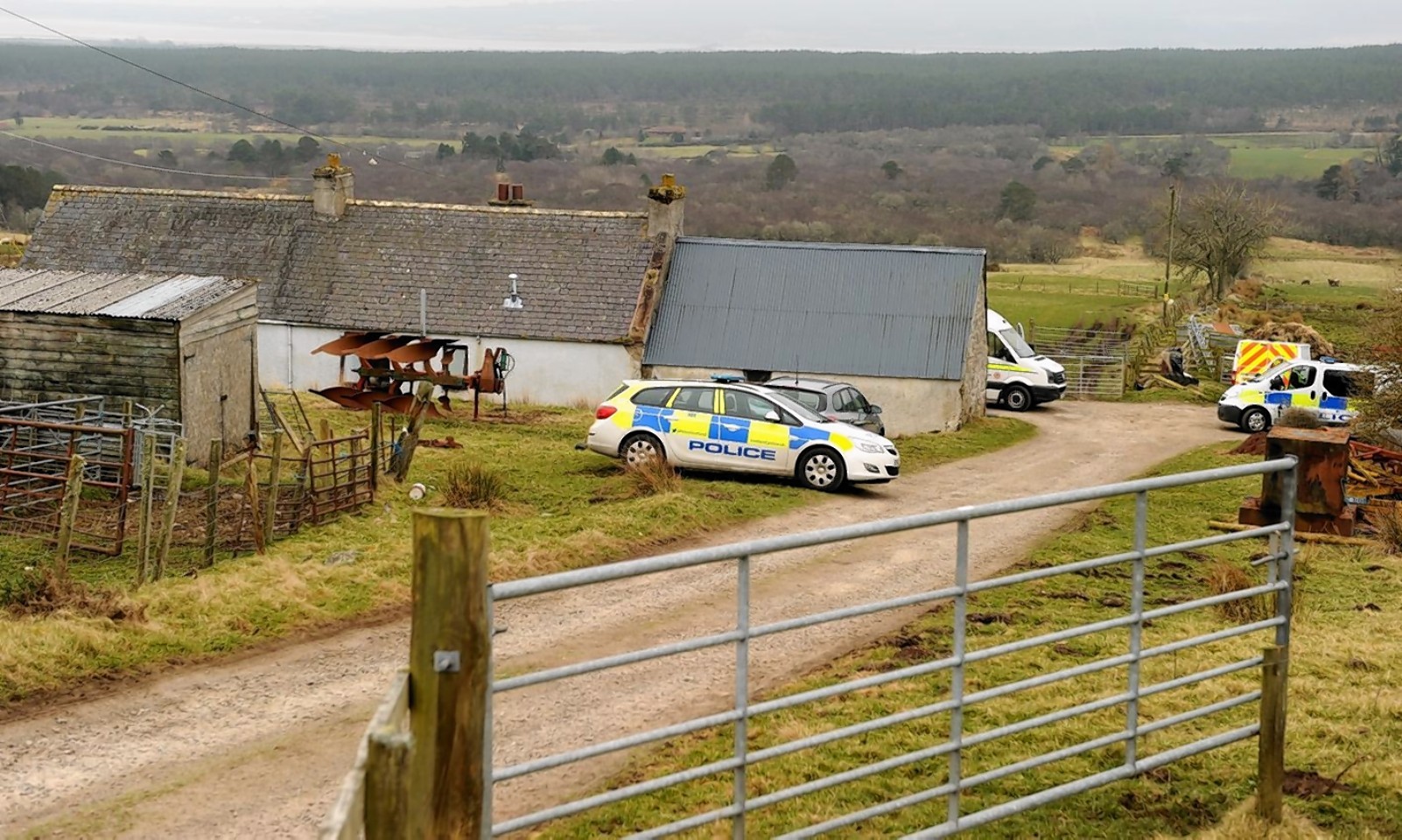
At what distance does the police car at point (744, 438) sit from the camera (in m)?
22.8

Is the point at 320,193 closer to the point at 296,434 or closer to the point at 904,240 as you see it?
the point at 296,434

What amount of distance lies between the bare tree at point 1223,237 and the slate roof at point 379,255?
137ft

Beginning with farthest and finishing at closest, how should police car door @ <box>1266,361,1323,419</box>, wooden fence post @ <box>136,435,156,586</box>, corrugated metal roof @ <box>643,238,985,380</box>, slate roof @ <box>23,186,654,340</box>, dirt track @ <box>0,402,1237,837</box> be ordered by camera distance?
1. slate roof @ <box>23,186,654,340</box>
2. corrugated metal roof @ <box>643,238,985,380</box>
3. police car door @ <box>1266,361,1323,419</box>
4. wooden fence post @ <box>136,435,156,586</box>
5. dirt track @ <box>0,402,1237,837</box>

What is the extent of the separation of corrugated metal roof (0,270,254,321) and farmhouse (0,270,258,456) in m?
0.02

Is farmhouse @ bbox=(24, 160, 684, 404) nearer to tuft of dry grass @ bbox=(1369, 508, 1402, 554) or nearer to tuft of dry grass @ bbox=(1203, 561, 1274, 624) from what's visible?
A: tuft of dry grass @ bbox=(1369, 508, 1402, 554)

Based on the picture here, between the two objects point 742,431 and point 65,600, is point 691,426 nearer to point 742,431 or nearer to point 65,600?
point 742,431

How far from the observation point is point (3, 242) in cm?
6662

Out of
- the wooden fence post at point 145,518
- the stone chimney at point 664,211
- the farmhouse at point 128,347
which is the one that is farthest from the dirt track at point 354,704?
the stone chimney at point 664,211

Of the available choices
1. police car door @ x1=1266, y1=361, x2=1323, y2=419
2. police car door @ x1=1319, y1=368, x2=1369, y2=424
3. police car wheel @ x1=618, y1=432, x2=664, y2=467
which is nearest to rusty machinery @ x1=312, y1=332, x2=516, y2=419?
police car wheel @ x1=618, y1=432, x2=664, y2=467

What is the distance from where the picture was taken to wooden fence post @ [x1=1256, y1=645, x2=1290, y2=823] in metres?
8.25

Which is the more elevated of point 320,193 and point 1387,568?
point 320,193

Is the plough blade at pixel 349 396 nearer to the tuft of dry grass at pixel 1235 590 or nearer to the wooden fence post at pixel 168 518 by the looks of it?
the wooden fence post at pixel 168 518

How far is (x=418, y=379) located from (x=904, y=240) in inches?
3231

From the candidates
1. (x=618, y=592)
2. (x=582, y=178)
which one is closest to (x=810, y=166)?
(x=582, y=178)
